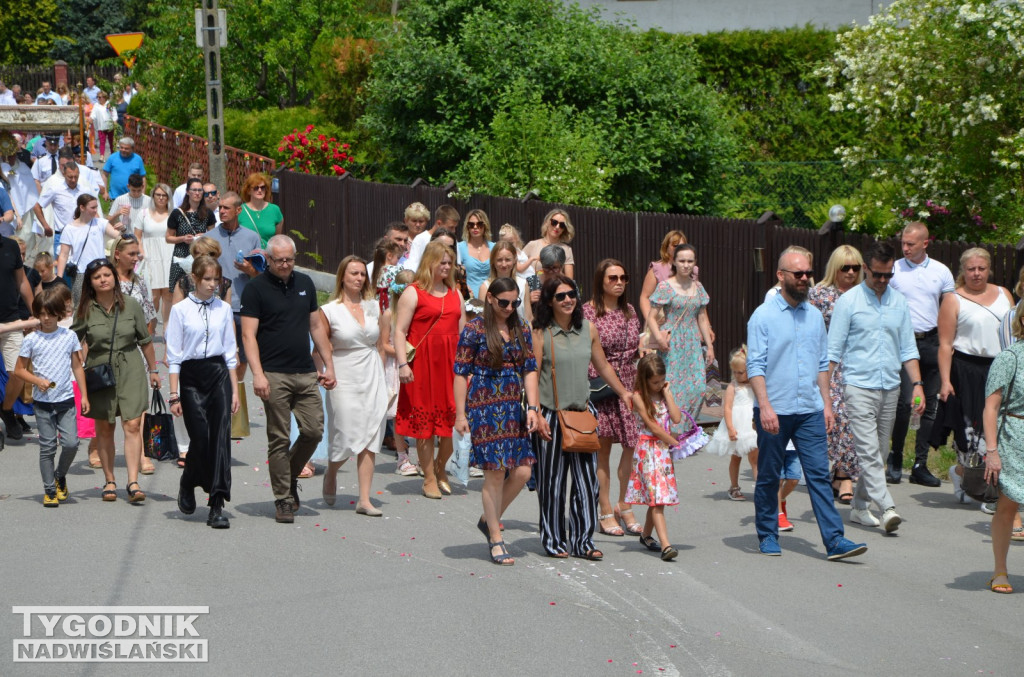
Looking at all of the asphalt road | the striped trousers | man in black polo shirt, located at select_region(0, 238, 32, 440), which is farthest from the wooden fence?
the striped trousers

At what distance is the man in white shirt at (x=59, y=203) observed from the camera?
16.4m

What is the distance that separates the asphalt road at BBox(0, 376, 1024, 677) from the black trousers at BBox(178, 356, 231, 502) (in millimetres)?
351

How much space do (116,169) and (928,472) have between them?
12695 mm

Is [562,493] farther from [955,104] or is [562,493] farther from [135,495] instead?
[955,104]

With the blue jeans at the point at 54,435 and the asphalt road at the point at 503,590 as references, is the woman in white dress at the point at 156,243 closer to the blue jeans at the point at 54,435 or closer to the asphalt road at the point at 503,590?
the asphalt road at the point at 503,590

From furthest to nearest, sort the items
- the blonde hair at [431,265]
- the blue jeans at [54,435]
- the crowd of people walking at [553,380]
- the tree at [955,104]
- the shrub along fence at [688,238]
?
the tree at [955,104], the shrub along fence at [688,238], the blonde hair at [431,265], the blue jeans at [54,435], the crowd of people walking at [553,380]

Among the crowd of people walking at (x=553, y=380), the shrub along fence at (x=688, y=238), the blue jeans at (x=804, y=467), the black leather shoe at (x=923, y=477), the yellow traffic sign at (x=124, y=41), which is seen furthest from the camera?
the yellow traffic sign at (x=124, y=41)

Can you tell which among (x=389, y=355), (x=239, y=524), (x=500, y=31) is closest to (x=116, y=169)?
(x=500, y=31)

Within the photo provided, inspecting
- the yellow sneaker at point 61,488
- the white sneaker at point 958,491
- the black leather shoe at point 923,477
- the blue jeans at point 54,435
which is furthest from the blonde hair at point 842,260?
the yellow sneaker at point 61,488

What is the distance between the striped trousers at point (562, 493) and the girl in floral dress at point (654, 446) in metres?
0.32

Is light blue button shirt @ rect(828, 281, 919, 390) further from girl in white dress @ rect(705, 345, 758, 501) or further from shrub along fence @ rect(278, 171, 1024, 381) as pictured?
shrub along fence @ rect(278, 171, 1024, 381)

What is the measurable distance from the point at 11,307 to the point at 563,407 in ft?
19.3

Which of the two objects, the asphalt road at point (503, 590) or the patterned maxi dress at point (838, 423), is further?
the patterned maxi dress at point (838, 423)

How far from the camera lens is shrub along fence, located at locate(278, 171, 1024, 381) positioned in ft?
44.3
